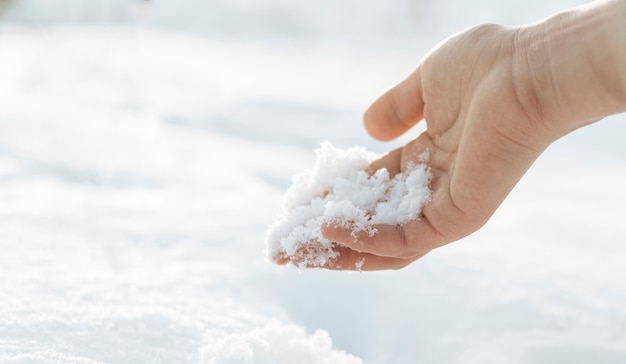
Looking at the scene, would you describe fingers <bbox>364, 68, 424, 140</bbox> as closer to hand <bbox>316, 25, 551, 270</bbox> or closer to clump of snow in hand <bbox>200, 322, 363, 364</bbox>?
hand <bbox>316, 25, 551, 270</bbox>

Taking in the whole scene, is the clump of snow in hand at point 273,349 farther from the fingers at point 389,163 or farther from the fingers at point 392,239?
the fingers at point 389,163

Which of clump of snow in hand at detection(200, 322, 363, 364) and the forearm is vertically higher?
the forearm

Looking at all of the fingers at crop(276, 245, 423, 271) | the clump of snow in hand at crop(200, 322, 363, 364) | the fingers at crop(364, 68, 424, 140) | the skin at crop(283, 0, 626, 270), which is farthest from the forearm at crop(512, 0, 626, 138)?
the clump of snow in hand at crop(200, 322, 363, 364)

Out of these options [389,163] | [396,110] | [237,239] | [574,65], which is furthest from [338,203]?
[237,239]

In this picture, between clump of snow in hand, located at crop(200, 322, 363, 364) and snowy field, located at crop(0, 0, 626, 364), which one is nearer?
clump of snow in hand, located at crop(200, 322, 363, 364)

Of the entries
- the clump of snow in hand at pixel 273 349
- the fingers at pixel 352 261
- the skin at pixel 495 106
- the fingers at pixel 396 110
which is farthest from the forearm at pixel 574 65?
the clump of snow in hand at pixel 273 349

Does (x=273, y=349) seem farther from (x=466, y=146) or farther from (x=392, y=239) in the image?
(x=466, y=146)

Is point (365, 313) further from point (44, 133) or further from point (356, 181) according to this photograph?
point (44, 133)

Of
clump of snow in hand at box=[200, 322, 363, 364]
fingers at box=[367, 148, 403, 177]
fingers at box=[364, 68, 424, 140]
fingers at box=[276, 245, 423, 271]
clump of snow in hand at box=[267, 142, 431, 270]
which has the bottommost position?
clump of snow in hand at box=[200, 322, 363, 364]


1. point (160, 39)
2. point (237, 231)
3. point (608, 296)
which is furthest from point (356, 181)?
point (160, 39)
